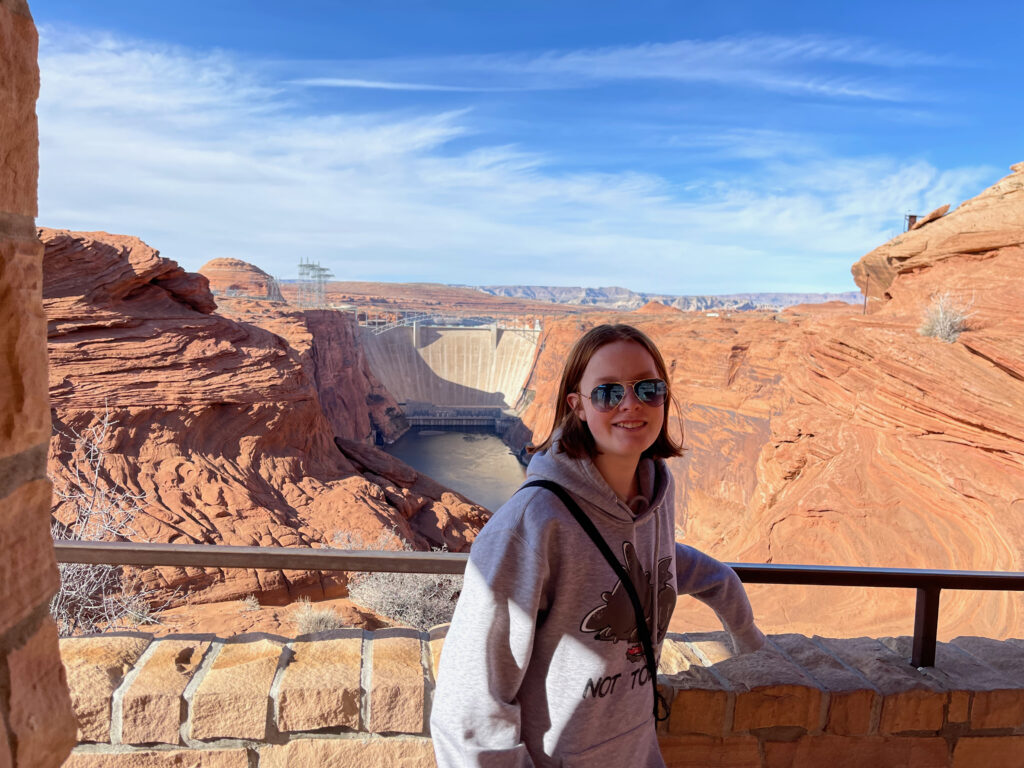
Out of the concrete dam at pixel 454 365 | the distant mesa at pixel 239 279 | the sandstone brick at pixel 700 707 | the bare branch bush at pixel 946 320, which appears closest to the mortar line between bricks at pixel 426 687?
the sandstone brick at pixel 700 707

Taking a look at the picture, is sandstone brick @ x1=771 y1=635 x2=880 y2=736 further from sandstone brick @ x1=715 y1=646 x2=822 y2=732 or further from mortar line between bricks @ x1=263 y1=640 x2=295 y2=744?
mortar line between bricks @ x1=263 y1=640 x2=295 y2=744

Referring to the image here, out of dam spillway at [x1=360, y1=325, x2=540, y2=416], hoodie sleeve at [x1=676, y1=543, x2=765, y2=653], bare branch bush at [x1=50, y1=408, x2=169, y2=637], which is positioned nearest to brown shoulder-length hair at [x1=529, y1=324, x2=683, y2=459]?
hoodie sleeve at [x1=676, y1=543, x2=765, y2=653]

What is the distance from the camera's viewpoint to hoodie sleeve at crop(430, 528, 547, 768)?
1.13 m

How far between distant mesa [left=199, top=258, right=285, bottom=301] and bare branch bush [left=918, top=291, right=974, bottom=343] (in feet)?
180

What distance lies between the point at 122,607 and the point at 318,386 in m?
20.0

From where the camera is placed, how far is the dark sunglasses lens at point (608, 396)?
4.27 ft

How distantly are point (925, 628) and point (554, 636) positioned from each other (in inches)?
57.0

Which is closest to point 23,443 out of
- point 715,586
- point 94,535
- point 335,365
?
point 715,586

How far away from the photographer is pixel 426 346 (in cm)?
5041

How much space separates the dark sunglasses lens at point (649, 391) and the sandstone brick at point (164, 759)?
1.34 meters

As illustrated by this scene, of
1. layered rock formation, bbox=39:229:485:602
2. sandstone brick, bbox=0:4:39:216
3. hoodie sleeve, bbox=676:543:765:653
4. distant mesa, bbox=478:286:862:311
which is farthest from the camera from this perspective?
distant mesa, bbox=478:286:862:311

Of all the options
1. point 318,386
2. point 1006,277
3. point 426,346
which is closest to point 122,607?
point 1006,277

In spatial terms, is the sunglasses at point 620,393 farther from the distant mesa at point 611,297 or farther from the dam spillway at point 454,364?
the distant mesa at point 611,297

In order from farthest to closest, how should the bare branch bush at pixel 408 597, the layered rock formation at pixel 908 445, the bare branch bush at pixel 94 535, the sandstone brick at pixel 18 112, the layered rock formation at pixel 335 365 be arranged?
the layered rock formation at pixel 335 365
the layered rock formation at pixel 908 445
the bare branch bush at pixel 408 597
the bare branch bush at pixel 94 535
the sandstone brick at pixel 18 112
